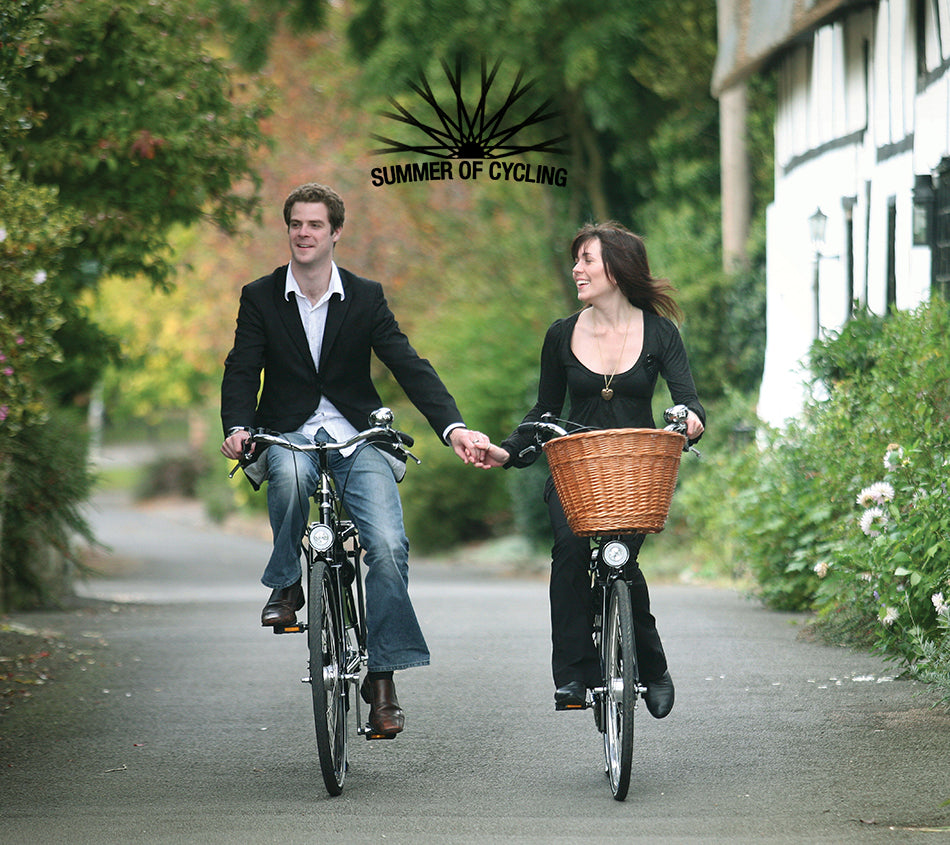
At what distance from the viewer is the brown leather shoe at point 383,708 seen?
605cm

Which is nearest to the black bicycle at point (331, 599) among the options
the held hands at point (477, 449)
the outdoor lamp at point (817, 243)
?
the held hands at point (477, 449)

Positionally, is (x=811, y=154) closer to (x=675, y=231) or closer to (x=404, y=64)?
(x=675, y=231)

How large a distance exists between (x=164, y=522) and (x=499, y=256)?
53.0 ft

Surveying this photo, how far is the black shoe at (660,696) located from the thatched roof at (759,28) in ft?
34.9

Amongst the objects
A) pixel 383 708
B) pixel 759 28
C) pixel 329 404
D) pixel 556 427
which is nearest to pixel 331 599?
pixel 383 708

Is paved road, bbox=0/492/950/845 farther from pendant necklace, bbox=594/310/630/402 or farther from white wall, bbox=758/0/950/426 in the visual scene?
white wall, bbox=758/0/950/426

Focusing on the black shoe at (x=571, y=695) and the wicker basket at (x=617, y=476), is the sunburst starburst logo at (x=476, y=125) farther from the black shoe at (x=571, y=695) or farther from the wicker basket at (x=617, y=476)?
the wicker basket at (x=617, y=476)

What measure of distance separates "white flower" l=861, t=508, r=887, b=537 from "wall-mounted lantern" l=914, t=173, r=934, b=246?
5.28 meters

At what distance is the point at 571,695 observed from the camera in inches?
239

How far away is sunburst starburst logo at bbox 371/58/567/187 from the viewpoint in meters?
23.9

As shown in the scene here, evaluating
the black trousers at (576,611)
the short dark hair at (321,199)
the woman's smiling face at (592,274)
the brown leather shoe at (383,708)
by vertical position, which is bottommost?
the brown leather shoe at (383,708)

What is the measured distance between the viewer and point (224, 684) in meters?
8.77

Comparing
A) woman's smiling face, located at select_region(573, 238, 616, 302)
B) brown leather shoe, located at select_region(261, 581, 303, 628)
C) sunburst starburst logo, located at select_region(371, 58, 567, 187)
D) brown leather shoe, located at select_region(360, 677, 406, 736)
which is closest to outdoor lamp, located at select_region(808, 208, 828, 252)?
sunburst starburst logo, located at select_region(371, 58, 567, 187)

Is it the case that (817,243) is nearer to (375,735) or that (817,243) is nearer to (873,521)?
(873,521)
